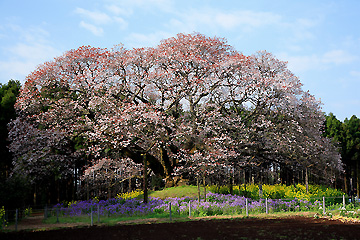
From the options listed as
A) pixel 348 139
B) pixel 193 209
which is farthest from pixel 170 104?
pixel 348 139

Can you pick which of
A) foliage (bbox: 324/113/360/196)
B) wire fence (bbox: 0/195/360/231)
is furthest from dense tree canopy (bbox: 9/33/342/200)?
foliage (bbox: 324/113/360/196)

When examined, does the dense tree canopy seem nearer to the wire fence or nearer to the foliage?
the wire fence

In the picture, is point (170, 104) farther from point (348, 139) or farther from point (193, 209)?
point (348, 139)

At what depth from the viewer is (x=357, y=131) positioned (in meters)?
55.8

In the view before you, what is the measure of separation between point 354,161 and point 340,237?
47099 millimetres

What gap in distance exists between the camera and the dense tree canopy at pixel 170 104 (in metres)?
27.5

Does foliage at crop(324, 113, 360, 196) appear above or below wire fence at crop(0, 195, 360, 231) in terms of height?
above

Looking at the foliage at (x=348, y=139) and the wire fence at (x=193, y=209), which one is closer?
the wire fence at (x=193, y=209)

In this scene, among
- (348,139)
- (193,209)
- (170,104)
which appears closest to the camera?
→ (193,209)

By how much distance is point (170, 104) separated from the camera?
29.3 metres

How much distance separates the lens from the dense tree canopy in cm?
2748

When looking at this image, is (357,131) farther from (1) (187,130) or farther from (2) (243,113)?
(1) (187,130)

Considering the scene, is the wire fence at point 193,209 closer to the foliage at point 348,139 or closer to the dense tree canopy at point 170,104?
the dense tree canopy at point 170,104

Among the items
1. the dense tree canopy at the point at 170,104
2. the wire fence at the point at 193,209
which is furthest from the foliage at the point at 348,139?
the wire fence at the point at 193,209
